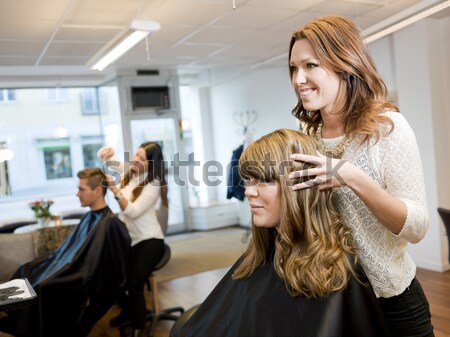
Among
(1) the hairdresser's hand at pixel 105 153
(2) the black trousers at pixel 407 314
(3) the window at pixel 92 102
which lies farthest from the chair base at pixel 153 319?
(3) the window at pixel 92 102

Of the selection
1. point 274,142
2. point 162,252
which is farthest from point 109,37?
point 274,142

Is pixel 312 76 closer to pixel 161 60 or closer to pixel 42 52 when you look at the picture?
pixel 42 52

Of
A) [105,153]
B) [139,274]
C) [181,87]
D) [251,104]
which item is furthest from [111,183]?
[181,87]

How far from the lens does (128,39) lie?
128 inches

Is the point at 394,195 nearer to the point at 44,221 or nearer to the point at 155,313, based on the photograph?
the point at 155,313

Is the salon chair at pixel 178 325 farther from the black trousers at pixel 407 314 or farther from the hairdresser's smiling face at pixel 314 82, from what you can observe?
the hairdresser's smiling face at pixel 314 82

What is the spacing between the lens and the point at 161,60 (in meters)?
5.43

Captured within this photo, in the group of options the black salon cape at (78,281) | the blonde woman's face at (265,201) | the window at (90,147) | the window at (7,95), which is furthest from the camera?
the window at (90,147)

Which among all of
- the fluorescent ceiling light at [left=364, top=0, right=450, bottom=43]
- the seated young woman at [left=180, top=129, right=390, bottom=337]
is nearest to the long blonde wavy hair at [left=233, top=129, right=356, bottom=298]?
the seated young woman at [left=180, top=129, right=390, bottom=337]

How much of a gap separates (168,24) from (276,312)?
3.19 metres

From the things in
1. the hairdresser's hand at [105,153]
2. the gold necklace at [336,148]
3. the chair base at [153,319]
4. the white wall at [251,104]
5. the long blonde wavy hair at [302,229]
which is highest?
the white wall at [251,104]

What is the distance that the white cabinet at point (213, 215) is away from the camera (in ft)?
22.9

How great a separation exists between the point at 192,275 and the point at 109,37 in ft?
8.29

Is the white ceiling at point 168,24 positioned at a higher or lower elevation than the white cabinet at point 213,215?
higher
